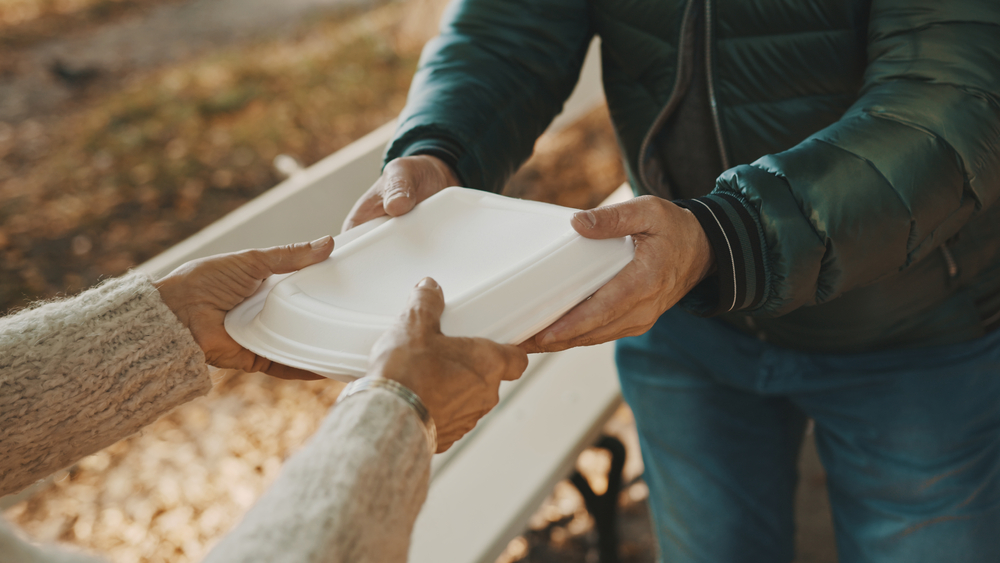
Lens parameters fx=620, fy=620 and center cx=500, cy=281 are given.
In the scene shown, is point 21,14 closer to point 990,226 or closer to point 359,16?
Answer: point 359,16

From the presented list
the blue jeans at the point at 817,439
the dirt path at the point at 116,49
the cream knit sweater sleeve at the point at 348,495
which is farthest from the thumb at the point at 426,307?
the dirt path at the point at 116,49

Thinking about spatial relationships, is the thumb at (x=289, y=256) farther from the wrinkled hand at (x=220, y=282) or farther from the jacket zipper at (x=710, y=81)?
the jacket zipper at (x=710, y=81)

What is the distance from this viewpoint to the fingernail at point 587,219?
0.87 metres

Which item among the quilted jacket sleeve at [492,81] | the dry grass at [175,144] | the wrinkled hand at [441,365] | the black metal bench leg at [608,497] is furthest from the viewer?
the dry grass at [175,144]

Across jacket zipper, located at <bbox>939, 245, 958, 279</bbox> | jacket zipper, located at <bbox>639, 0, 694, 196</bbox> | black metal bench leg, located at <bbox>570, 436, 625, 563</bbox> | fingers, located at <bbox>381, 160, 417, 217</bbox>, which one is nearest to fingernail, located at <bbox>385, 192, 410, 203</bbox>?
fingers, located at <bbox>381, 160, 417, 217</bbox>

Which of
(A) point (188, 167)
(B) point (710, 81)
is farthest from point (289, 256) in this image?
(A) point (188, 167)

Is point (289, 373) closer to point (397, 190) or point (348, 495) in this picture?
point (397, 190)

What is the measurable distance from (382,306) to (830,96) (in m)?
0.82

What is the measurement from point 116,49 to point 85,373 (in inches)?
114

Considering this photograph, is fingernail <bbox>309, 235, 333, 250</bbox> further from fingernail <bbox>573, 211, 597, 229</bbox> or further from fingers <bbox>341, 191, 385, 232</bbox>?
fingernail <bbox>573, 211, 597, 229</bbox>

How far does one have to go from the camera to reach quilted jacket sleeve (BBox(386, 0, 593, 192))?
121 cm

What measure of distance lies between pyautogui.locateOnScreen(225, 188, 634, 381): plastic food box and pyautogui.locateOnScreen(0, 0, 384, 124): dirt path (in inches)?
106

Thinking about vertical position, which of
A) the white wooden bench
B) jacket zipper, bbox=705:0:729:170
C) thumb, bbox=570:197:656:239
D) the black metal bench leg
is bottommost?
the black metal bench leg

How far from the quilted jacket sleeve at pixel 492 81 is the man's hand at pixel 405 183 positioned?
0.04 metres
